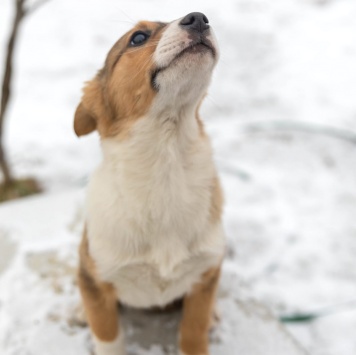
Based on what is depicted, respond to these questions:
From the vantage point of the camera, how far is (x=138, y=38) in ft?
6.55

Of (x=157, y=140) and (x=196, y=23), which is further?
(x=157, y=140)

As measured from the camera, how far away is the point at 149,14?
6578mm

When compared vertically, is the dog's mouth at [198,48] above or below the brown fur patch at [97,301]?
above

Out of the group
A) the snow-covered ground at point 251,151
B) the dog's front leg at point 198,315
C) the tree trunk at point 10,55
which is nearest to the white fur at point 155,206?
the dog's front leg at point 198,315

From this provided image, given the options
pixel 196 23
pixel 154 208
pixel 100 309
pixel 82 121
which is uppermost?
pixel 196 23

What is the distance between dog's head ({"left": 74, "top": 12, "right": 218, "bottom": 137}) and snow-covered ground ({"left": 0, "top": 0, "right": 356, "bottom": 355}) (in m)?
0.56

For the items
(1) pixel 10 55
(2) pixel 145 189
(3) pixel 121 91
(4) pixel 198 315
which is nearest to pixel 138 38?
(3) pixel 121 91

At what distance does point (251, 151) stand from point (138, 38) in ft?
9.01

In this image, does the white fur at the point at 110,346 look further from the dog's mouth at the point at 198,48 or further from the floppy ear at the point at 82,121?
the dog's mouth at the point at 198,48

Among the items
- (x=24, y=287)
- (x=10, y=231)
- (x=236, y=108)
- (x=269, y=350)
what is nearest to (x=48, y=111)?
(x=236, y=108)

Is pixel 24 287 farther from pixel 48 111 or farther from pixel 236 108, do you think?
pixel 236 108

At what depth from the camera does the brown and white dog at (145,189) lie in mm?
1931

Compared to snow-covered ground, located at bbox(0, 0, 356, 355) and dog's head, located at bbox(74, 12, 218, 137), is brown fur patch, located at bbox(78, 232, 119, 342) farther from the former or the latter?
dog's head, located at bbox(74, 12, 218, 137)

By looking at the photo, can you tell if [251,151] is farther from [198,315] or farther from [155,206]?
[155,206]
